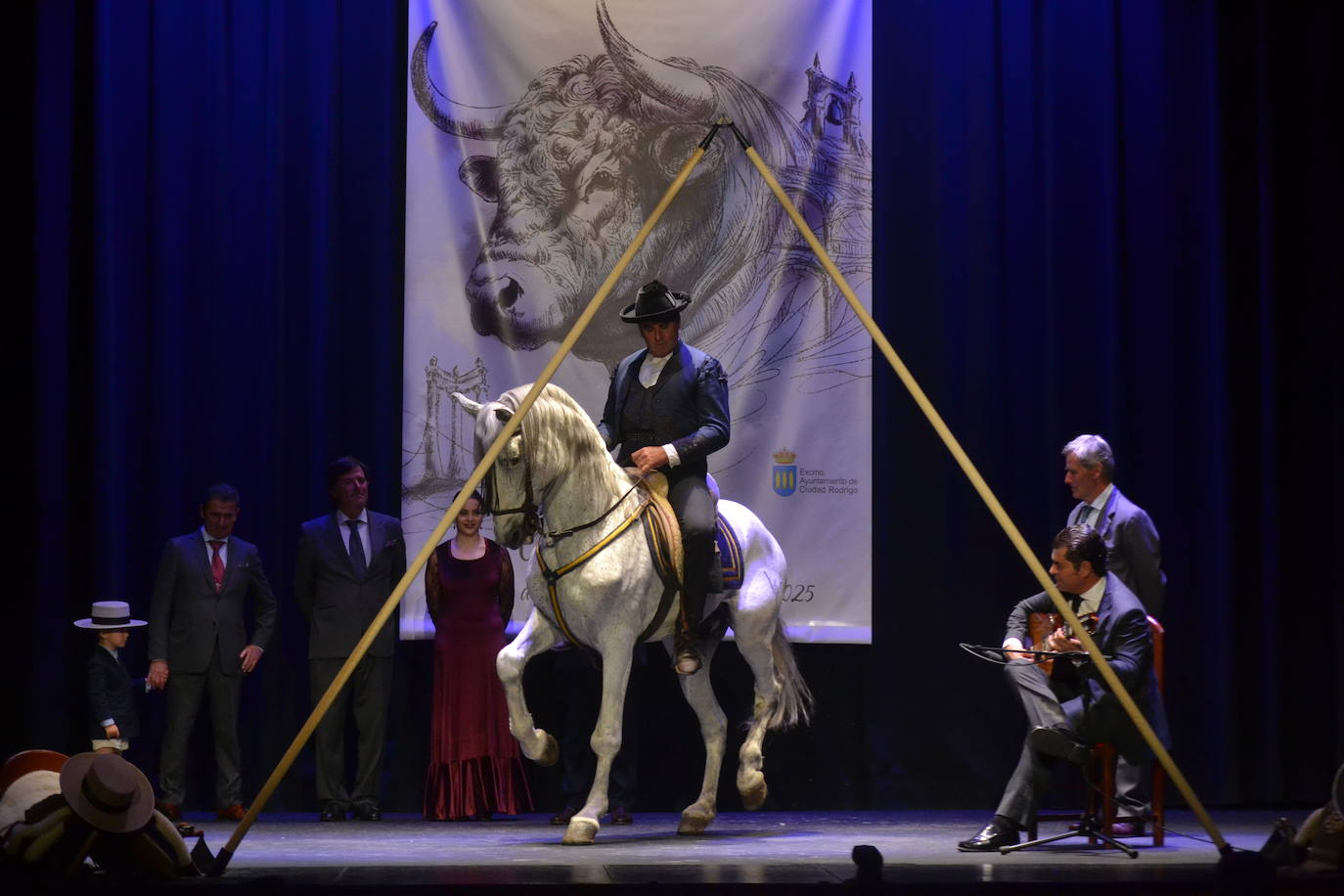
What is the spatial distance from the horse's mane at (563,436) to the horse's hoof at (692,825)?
147 centimetres

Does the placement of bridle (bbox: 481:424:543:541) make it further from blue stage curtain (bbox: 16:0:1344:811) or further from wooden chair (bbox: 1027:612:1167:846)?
blue stage curtain (bbox: 16:0:1344:811)

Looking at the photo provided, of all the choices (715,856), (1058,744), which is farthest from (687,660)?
(1058,744)

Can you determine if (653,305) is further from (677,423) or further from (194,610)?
(194,610)

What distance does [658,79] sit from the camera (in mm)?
8297

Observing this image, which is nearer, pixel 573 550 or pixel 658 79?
pixel 573 550

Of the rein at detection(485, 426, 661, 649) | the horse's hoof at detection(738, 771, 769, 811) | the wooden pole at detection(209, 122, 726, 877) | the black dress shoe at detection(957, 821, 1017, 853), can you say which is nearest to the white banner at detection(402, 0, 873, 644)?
the horse's hoof at detection(738, 771, 769, 811)

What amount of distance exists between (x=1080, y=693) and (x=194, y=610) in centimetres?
420

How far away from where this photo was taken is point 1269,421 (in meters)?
8.34

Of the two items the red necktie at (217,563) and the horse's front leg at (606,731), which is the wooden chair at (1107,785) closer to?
the horse's front leg at (606,731)

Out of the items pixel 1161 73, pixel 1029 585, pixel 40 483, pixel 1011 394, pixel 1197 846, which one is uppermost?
pixel 1161 73

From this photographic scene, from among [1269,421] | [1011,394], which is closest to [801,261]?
[1011,394]

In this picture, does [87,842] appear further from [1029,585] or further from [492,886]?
[1029,585]

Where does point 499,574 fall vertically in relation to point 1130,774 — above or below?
above

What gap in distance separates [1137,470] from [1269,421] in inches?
29.8
